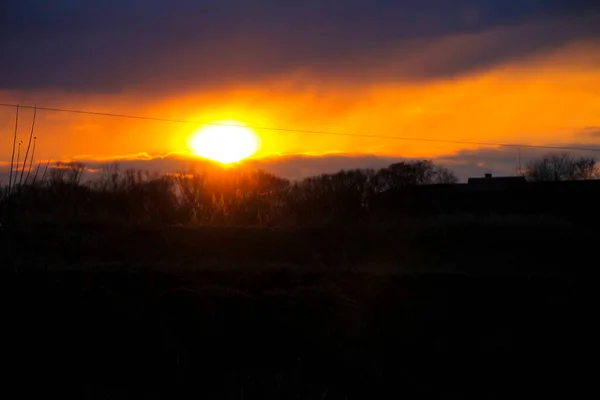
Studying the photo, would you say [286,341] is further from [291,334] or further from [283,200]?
[283,200]

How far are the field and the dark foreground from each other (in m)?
0.04

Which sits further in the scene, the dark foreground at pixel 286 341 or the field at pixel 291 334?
the field at pixel 291 334

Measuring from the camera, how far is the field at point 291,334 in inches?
559

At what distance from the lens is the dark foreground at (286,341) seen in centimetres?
1407

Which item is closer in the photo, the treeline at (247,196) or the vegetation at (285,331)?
the vegetation at (285,331)

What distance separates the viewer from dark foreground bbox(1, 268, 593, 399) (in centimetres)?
1407

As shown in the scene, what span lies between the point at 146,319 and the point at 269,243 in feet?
76.7

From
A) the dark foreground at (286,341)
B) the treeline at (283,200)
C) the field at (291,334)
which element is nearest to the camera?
the dark foreground at (286,341)

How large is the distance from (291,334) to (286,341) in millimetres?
391

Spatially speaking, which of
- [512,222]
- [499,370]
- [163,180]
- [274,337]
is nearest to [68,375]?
[274,337]

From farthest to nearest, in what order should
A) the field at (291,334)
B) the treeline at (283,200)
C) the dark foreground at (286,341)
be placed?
1. the treeline at (283,200)
2. the field at (291,334)
3. the dark foreground at (286,341)

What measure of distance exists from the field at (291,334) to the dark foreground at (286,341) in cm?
4

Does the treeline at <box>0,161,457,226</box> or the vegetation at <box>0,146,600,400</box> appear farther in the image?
the treeline at <box>0,161,457,226</box>

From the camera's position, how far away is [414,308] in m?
20.6
